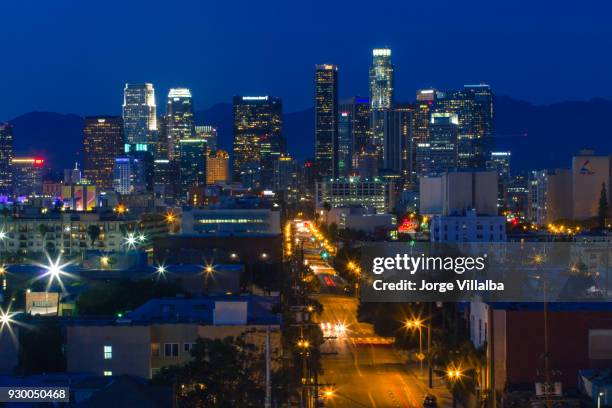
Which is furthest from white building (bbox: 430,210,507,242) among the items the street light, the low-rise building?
the low-rise building

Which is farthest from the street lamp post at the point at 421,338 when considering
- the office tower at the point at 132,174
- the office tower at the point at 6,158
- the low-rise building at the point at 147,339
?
the office tower at the point at 6,158

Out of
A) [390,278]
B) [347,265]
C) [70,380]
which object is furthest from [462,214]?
[70,380]

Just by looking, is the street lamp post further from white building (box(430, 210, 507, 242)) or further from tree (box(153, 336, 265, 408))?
white building (box(430, 210, 507, 242))

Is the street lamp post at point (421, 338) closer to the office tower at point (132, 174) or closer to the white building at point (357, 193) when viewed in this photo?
the white building at point (357, 193)

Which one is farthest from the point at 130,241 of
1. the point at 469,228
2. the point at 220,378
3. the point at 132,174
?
the point at 132,174

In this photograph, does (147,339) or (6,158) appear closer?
(147,339)

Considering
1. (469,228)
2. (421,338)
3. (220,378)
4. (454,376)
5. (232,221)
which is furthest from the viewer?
(469,228)

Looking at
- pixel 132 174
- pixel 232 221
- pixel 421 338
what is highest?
pixel 132 174

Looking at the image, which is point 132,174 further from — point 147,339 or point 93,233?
point 147,339
